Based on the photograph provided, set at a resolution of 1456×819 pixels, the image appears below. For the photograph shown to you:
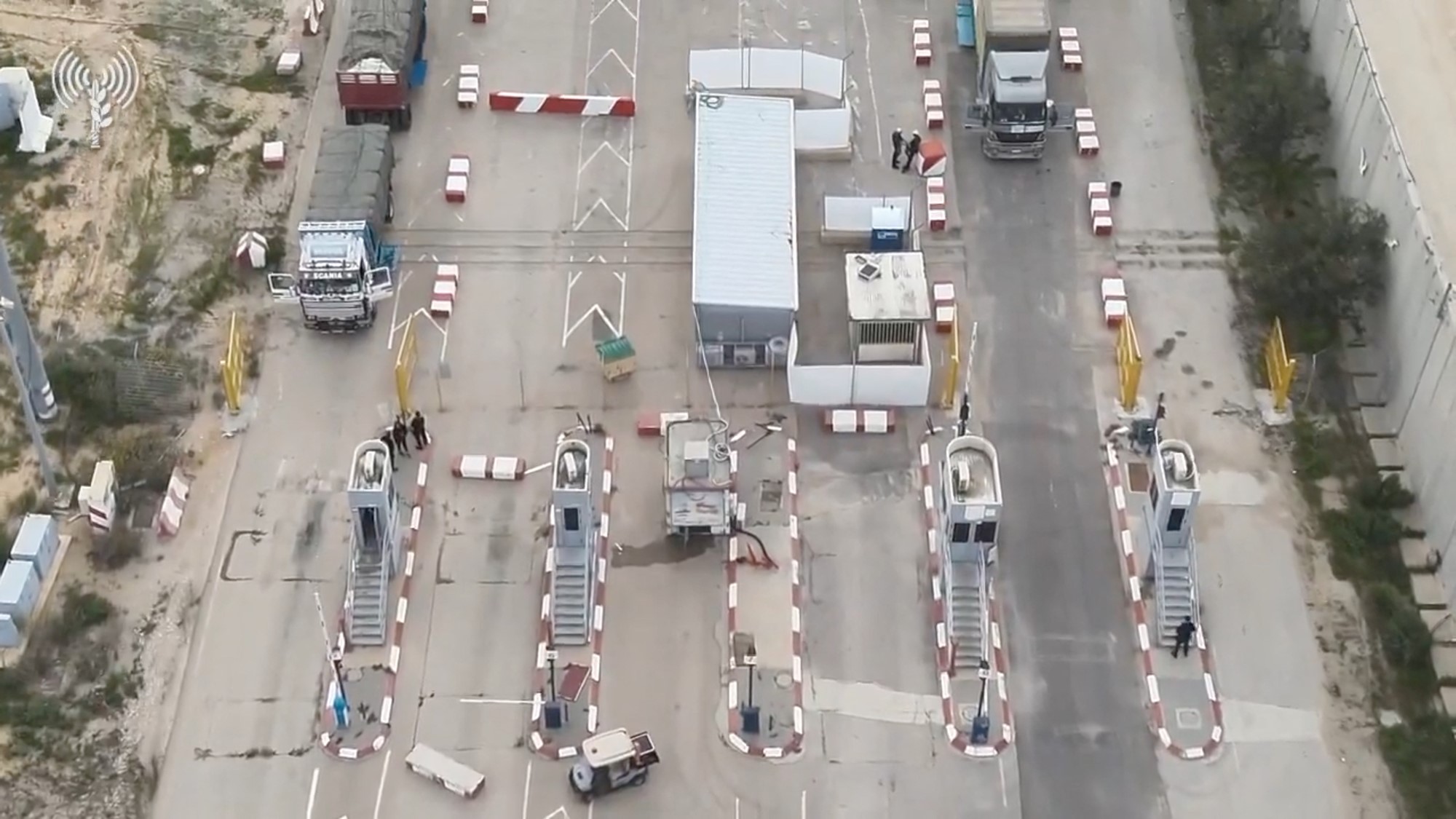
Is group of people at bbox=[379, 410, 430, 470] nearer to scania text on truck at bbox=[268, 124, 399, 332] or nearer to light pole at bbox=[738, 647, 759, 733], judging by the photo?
scania text on truck at bbox=[268, 124, 399, 332]

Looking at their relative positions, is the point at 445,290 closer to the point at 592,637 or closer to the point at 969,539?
the point at 592,637

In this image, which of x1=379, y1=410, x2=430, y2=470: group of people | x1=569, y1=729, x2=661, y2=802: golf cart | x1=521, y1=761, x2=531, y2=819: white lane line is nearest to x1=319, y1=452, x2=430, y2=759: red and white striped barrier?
x1=379, y1=410, x2=430, y2=470: group of people

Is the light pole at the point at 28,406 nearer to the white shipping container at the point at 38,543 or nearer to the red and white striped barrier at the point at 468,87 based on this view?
the white shipping container at the point at 38,543

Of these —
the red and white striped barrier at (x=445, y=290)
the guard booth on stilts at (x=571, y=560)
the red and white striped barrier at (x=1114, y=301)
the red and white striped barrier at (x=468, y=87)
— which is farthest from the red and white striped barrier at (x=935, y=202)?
the guard booth on stilts at (x=571, y=560)

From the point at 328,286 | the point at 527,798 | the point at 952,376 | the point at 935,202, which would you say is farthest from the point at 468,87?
the point at 527,798

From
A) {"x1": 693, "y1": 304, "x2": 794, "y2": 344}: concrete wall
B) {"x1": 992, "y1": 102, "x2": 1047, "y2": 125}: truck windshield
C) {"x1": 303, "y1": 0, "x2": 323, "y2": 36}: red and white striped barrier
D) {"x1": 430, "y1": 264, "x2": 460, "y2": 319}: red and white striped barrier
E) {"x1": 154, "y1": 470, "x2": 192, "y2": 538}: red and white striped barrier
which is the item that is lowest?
{"x1": 154, "y1": 470, "x2": 192, "y2": 538}: red and white striped barrier
